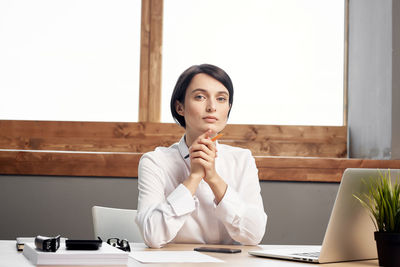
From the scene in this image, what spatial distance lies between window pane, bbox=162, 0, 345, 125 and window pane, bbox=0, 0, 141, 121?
33 cm

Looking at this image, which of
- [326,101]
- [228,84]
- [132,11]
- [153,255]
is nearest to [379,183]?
[153,255]

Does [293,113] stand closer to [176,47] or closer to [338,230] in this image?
[176,47]

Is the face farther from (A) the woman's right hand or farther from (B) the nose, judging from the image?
(A) the woman's right hand

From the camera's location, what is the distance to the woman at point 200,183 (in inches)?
66.9

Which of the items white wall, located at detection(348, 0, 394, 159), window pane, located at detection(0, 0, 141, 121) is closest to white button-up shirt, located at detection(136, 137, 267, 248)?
white wall, located at detection(348, 0, 394, 159)

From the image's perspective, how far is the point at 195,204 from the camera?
187 cm

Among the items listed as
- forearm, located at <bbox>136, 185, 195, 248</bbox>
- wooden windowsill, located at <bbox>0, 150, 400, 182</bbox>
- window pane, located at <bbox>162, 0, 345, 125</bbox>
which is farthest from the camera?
window pane, located at <bbox>162, 0, 345, 125</bbox>

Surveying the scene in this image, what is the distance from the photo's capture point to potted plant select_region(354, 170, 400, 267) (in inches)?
46.2

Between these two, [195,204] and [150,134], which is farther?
[150,134]

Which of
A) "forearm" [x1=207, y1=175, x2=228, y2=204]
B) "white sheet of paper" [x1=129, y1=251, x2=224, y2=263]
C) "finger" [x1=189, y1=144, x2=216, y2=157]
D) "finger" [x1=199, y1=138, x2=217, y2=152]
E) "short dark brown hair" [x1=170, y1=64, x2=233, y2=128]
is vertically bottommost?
"white sheet of paper" [x1=129, y1=251, x2=224, y2=263]

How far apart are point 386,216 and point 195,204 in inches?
32.3

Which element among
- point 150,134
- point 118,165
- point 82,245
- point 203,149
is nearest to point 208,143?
point 203,149

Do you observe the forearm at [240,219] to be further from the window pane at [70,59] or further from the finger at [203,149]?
the window pane at [70,59]

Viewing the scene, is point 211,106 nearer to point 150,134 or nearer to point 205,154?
point 205,154
